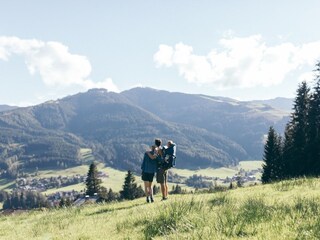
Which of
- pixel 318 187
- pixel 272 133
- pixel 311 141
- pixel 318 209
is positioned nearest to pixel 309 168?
pixel 311 141

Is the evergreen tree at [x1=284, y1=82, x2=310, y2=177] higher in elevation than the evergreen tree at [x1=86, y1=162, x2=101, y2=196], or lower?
higher

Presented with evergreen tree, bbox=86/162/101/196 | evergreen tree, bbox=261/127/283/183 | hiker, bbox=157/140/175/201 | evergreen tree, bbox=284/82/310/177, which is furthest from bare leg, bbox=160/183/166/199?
evergreen tree, bbox=86/162/101/196

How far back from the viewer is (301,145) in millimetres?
54875

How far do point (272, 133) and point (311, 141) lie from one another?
15.3m

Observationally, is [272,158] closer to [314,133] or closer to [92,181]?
[314,133]

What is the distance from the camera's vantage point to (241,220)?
7.51 meters

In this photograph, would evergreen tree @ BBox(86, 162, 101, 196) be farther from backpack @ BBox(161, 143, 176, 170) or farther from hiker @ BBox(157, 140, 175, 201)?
backpack @ BBox(161, 143, 176, 170)

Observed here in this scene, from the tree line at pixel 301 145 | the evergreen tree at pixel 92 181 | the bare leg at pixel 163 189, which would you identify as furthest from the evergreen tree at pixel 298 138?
the evergreen tree at pixel 92 181

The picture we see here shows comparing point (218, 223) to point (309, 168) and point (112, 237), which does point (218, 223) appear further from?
point (309, 168)

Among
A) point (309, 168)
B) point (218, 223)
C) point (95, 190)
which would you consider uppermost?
point (218, 223)

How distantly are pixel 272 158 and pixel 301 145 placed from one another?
483 inches

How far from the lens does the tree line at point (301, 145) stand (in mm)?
51000

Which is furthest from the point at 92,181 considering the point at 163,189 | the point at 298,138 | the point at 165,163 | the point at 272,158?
the point at 165,163

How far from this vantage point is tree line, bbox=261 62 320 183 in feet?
167
